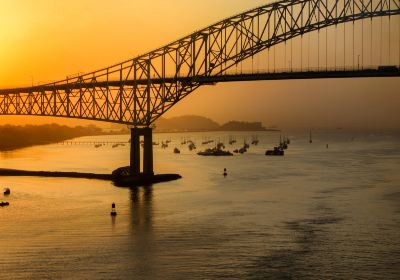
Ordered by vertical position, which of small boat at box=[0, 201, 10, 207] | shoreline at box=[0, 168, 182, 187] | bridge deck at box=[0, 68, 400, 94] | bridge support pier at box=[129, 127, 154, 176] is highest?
bridge deck at box=[0, 68, 400, 94]

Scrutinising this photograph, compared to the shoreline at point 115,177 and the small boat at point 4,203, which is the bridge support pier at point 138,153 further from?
the small boat at point 4,203

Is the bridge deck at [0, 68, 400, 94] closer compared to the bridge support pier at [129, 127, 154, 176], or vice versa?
the bridge deck at [0, 68, 400, 94]

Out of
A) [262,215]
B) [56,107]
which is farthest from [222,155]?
[262,215]

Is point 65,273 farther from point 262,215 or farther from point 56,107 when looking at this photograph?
point 56,107

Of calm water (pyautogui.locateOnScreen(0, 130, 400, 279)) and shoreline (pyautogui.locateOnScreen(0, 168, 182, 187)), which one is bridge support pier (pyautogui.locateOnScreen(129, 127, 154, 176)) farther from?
calm water (pyautogui.locateOnScreen(0, 130, 400, 279))

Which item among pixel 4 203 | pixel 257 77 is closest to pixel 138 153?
pixel 257 77

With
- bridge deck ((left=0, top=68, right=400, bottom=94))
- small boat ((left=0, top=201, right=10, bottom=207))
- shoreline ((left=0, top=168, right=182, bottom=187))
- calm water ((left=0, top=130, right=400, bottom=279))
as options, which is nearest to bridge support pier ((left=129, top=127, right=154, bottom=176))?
shoreline ((left=0, top=168, right=182, bottom=187))

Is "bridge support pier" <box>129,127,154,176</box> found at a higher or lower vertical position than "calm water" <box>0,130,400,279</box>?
higher

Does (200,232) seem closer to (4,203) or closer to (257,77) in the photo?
(4,203)
